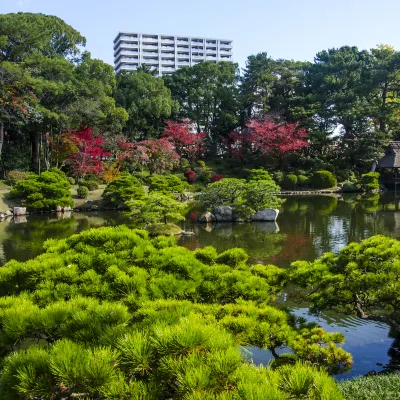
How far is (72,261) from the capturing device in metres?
4.06

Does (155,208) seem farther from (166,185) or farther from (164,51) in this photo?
(164,51)

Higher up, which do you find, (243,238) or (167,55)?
(167,55)

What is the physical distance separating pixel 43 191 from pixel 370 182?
2028cm

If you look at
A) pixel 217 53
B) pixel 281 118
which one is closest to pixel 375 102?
pixel 281 118

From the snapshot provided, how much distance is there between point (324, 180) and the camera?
27562 mm

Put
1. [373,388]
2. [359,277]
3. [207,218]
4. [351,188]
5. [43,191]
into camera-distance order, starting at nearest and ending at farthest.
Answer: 1. [373,388]
2. [359,277]
3. [207,218]
4. [43,191]
5. [351,188]

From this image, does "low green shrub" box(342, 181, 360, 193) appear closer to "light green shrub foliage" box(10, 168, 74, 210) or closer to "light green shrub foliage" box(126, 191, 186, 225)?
"light green shrub foliage" box(126, 191, 186, 225)

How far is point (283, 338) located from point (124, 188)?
658 inches

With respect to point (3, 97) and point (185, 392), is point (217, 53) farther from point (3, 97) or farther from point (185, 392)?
point (185, 392)

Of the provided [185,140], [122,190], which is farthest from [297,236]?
[185,140]

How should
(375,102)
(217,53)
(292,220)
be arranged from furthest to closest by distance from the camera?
Result: (217,53) → (375,102) → (292,220)

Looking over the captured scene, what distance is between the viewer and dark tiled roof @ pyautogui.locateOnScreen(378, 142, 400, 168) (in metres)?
27.3

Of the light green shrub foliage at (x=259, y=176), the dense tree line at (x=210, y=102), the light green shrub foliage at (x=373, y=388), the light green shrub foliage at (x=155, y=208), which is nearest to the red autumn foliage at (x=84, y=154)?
the dense tree line at (x=210, y=102)

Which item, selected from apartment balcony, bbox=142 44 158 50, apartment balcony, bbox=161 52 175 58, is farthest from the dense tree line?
apartment balcony, bbox=142 44 158 50
